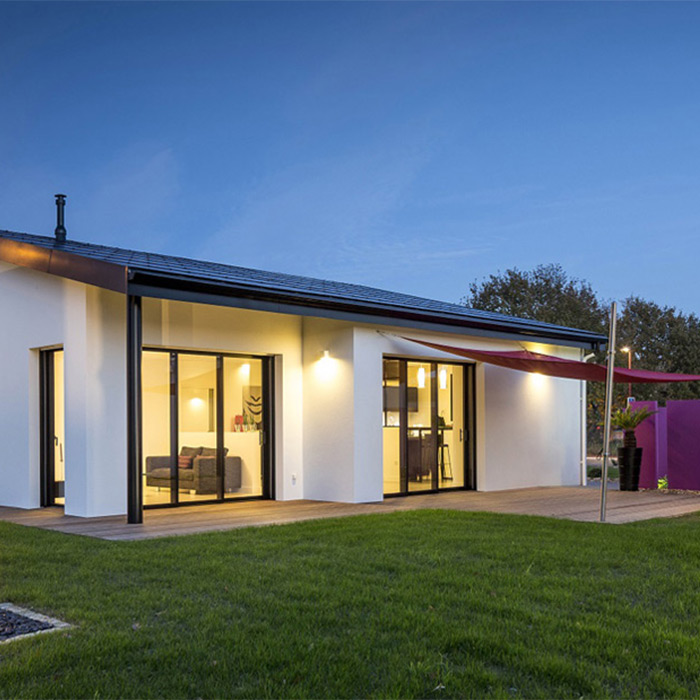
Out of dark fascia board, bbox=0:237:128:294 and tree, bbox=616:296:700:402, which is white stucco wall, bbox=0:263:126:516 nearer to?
dark fascia board, bbox=0:237:128:294

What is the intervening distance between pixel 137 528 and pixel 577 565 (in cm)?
468

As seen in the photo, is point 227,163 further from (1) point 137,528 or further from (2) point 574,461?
(1) point 137,528

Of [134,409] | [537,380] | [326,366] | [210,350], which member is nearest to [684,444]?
[537,380]

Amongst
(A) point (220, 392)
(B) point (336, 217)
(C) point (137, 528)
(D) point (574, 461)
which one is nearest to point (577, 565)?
(C) point (137, 528)

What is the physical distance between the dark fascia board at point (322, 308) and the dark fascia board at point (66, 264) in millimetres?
190

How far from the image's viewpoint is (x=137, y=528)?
8.51 metres

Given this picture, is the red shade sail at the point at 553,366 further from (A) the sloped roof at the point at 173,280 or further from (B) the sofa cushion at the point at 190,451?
(B) the sofa cushion at the point at 190,451

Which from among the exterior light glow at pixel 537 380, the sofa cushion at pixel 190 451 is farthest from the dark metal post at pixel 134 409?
the exterior light glow at pixel 537 380

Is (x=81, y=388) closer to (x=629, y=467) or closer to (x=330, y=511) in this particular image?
(x=330, y=511)

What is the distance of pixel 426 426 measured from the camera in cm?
1272

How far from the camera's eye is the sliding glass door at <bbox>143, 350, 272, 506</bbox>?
1059 cm

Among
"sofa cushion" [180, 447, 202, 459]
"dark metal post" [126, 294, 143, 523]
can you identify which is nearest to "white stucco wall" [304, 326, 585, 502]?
"sofa cushion" [180, 447, 202, 459]

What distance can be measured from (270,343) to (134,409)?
11.1 feet

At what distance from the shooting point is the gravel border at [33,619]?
422 centimetres
